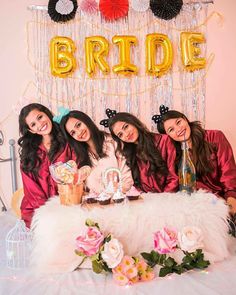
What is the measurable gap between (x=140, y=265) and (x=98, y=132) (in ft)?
3.57

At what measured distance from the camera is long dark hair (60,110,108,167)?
281 cm

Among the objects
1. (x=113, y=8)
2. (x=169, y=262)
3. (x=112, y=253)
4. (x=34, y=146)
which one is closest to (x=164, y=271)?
(x=169, y=262)

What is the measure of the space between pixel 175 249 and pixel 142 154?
848 mm

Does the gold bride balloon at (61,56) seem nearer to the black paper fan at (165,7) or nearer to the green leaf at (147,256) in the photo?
the black paper fan at (165,7)

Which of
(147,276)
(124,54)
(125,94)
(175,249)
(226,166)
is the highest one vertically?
(124,54)

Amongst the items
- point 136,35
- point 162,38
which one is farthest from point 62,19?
point 162,38

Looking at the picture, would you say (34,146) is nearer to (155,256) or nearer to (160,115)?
(160,115)

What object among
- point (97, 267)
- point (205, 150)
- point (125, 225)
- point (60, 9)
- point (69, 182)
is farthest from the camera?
point (205, 150)

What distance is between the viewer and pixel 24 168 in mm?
2824

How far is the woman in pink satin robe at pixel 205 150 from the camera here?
2877mm

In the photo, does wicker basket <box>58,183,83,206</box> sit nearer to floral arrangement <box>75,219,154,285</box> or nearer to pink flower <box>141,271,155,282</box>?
floral arrangement <box>75,219,154,285</box>

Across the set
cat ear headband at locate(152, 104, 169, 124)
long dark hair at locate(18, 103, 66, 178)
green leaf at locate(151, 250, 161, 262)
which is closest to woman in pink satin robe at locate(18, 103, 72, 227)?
long dark hair at locate(18, 103, 66, 178)

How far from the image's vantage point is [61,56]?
2.80 meters

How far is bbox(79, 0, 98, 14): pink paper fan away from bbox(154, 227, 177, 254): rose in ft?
5.47
